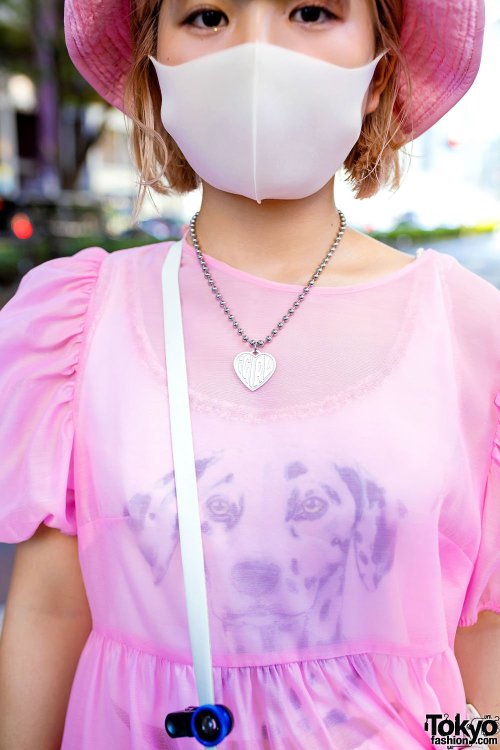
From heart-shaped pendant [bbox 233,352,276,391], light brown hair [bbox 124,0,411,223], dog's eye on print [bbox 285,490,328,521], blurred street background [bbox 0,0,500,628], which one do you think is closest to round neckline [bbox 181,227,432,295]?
heart-shaped pendant [bbox 233,352,276,391]

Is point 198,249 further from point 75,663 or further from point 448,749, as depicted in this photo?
point 448,749

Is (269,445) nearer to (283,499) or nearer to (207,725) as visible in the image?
(283,499)

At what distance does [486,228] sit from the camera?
10.2 m

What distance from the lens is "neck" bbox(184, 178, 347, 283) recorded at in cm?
113

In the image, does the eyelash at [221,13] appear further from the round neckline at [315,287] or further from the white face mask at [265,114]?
the round neckline at [315,287]

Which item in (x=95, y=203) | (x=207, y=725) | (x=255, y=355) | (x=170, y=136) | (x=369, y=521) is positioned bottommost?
(x=95, y=203)

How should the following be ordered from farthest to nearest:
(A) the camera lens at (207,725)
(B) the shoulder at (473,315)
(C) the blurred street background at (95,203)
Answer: (C) the blurred street background at (95,203) → (B) the shoulder at (473,315) → (A) the camera lens at (207,725)

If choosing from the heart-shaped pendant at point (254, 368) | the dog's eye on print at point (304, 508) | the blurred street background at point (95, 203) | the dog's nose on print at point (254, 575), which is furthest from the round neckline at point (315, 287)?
the blurred street background at point (95, 203)

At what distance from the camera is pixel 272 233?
1.14 metres

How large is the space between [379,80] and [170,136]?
0.38 meters

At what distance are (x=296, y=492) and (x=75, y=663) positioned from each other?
0.51m

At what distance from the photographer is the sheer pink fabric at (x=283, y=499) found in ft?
3.35

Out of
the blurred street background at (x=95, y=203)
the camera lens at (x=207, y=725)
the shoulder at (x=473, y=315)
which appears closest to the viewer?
the camera lens at (x=207, y=725)

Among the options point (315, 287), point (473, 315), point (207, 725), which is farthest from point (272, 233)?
point (207, 725)
